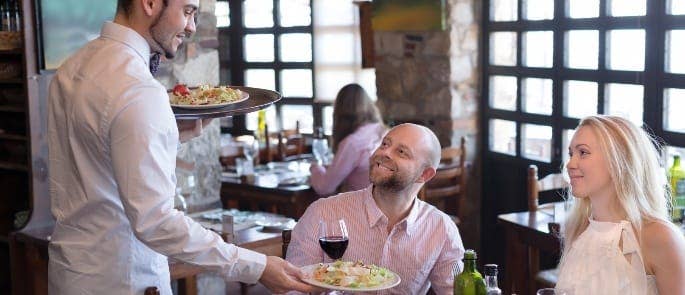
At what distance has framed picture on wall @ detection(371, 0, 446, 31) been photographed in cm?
583

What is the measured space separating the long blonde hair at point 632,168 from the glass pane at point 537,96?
3002 millimetres

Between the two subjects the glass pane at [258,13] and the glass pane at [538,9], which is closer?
the glass pane at [538,9]

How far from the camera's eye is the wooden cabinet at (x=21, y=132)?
161 inches

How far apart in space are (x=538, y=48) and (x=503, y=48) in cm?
35

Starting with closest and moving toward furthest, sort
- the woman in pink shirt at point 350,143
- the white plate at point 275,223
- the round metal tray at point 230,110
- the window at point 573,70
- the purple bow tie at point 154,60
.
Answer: the purple bow tie at point 154,60 → the round metal tray at point 230,110 → the white plate at point 275,223 → the window at point 573,70 → the woman in pink shirt at point 350,143

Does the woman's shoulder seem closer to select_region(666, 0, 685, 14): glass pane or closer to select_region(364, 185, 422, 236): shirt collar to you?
select_region(364, 185, 422, 236): shirt collar

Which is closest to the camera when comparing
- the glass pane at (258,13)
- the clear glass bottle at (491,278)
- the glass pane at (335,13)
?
the clear glass bottle at (491,278)

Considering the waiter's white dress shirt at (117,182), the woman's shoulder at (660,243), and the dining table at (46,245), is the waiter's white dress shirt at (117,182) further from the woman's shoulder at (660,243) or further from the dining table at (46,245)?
the dining table at (46,245)

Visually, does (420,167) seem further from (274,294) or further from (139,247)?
(139,247)

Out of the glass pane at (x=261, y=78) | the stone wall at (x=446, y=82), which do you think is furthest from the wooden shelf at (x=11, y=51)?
the glass pane at (x=261, y=78)

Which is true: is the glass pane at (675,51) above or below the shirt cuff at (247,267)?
above

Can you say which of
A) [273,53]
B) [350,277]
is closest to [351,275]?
[350,277]

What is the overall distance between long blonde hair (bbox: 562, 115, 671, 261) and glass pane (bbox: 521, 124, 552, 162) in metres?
3.00

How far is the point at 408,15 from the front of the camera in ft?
20.0
